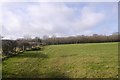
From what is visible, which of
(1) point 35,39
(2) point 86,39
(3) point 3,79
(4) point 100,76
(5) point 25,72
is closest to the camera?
(3) point 3,79

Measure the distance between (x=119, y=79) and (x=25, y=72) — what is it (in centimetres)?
526

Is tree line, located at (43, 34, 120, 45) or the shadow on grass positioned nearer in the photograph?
the shadow on grass

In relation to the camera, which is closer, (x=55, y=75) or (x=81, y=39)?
(x=55, y=75)

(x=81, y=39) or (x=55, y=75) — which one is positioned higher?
(x=81, y=39)

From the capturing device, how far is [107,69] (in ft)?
48.4

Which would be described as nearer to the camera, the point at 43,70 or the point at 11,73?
the point at 11,73

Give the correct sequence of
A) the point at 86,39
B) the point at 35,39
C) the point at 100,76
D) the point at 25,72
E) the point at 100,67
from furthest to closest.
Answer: the point at 86,39, the point at 35,39, the point at 100,67, the point at 25,72, the point at 100,76

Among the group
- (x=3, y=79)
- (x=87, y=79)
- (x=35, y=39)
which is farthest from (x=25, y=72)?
(x=35, y=39)

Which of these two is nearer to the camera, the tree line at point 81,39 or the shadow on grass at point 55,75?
the shadow on grass at point 55,75

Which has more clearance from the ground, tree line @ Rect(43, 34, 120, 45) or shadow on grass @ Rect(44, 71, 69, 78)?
tree line @ Rect(43, 34, 120, 45)

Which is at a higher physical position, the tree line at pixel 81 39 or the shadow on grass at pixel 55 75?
the tree line at pixel 81 39

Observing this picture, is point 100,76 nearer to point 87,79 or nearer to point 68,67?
point 87,79

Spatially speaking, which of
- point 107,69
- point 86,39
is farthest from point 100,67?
point 86,39

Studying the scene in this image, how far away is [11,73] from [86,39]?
49.6 m
